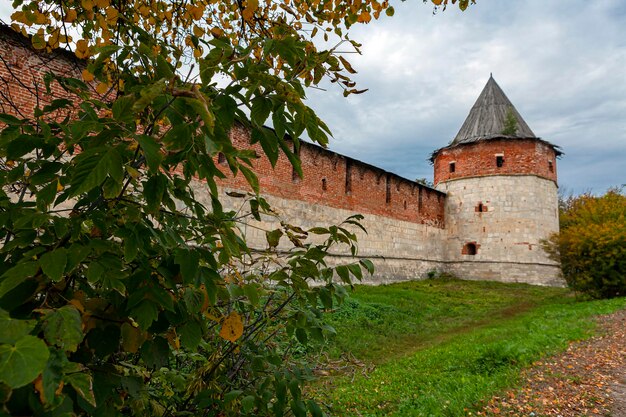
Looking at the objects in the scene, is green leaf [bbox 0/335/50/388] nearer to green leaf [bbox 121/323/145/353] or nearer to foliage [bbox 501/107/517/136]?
green leaf [bbox 121/323/145/353]

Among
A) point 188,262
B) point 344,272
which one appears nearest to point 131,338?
point 188,262

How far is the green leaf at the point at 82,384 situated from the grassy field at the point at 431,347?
1410 millimetres

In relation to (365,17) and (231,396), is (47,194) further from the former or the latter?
(365,17)

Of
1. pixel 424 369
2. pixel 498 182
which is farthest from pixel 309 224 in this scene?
pixel 498 182

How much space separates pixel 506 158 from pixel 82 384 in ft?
70.7

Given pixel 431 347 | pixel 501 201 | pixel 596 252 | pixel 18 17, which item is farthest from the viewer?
pixel 501 201

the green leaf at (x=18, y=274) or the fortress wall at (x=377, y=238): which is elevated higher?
the fortress wall at (x=377, y=238)

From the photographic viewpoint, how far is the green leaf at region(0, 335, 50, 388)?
71 centimetres

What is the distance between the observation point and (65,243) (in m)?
1.17

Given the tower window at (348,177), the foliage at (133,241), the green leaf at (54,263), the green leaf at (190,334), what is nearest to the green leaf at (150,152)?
the foliage at (133,241)

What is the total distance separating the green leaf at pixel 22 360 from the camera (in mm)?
707

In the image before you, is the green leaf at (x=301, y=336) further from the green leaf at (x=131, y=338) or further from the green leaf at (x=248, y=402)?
the green leaf at (x=131, y=338)

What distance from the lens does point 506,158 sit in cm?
2003

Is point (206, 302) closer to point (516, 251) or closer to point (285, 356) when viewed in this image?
point (285, 356)
